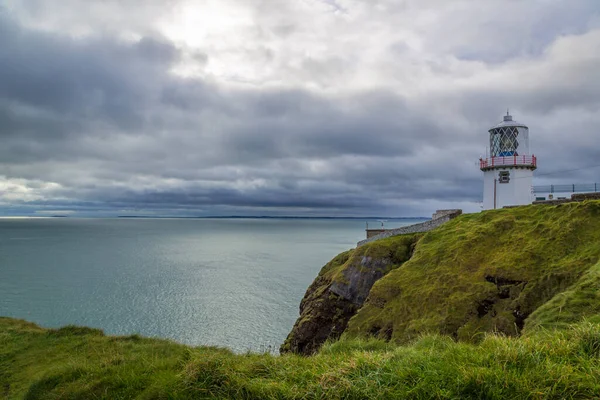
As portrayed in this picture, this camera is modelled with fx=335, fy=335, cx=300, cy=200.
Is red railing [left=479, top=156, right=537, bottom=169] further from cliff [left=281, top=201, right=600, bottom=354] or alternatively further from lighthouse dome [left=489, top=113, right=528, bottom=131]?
cliff [left=281, top=201, right=600, bottom=354]

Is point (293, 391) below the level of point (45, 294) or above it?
above

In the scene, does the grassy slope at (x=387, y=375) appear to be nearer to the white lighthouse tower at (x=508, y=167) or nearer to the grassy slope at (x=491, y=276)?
the grassy slope at (x=491, y=276)

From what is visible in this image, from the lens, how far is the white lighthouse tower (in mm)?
36562

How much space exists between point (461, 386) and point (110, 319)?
44.5 meters

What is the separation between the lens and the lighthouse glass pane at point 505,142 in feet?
124

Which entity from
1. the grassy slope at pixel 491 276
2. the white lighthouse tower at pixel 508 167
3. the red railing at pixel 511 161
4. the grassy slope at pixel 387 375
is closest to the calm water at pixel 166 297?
the grassy slope at pixel 491 276

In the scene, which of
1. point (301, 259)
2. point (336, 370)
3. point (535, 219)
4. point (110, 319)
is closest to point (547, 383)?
point (336, 370)

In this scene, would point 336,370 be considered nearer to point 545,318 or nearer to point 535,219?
point 545,318

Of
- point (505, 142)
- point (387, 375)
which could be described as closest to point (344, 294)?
point (387, 375)

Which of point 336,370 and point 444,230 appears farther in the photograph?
point 444,230

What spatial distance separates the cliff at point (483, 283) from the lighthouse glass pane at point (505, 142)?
15.3 m

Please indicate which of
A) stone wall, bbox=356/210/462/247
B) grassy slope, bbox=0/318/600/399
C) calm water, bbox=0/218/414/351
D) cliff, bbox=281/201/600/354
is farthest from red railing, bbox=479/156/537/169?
grassy slope, bbox=0/318/600/399

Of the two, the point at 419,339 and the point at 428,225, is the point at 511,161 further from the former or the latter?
the point at 419,339

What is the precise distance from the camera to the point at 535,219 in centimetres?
2175
